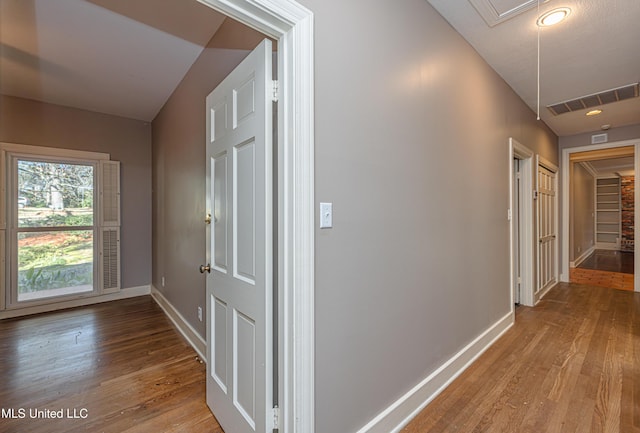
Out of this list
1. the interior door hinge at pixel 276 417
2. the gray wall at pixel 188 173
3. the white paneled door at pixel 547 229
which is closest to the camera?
the interior door hinge at pixel 276 417

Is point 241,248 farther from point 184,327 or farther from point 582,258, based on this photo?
point 582,258

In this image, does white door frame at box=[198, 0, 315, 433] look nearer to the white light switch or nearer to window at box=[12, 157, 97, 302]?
the white light switch

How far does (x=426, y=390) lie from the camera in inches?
71.0

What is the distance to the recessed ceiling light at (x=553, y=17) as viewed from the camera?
1951mm

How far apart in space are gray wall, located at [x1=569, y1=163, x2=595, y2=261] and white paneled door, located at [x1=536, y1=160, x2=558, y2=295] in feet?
4.98

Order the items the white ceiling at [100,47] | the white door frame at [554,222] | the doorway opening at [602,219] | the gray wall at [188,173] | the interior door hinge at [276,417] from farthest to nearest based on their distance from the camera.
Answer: the doorway opening at [602,219] < the white door frame at [554,222] < the gray wall at [188,173] < the white ceiling at [100,47] < the interior door hinge at [276,417]

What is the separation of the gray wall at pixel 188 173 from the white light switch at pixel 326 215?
1.24 m

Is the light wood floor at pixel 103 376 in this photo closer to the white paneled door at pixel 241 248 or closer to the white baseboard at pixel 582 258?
the white paneled door at pixel 241 248

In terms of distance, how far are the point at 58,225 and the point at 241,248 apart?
406 cm

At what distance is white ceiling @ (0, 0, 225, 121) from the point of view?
2102mm

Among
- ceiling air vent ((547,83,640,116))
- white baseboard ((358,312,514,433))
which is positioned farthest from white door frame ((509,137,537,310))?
white baseboard ((358,312,514,433))

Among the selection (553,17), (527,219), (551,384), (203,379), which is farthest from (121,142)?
(527,219)

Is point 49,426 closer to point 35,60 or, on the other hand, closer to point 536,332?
point 35,60

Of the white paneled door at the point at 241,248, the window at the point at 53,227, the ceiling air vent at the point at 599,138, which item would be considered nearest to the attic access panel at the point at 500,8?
the white paneled door at the point at 241,248
